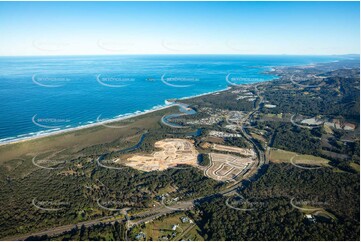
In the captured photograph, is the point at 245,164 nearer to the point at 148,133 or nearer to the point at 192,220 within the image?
the point at 192,220

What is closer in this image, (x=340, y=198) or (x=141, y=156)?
(x=340, y=198)

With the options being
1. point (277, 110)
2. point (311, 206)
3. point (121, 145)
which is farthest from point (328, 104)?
point (121, 145)
